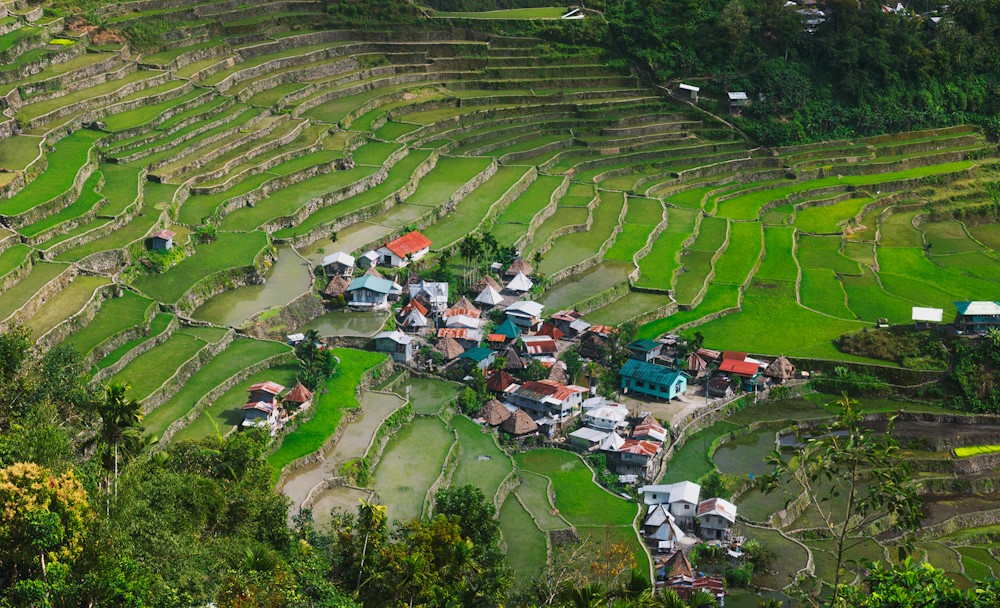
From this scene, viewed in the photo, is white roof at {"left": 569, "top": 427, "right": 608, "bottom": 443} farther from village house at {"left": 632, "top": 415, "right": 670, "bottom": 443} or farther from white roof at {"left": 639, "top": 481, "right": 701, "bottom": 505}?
white roof at {"left": 639, "top": 481, "right": 701, "bottom": 505}

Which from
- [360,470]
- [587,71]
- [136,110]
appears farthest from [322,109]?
[360,470]

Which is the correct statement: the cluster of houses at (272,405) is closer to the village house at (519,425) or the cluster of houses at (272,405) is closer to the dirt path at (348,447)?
the dirt path at (348,447)

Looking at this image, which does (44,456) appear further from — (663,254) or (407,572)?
(663,254)

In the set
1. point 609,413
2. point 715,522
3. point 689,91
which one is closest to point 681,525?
point 715,522

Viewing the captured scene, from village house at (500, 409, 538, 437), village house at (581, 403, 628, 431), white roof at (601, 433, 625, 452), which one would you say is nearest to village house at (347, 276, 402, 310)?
village house at (500, 409, 538, 437)

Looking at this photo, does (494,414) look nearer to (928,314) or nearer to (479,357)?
(479,357)

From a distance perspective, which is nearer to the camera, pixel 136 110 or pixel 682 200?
pixel 136 110

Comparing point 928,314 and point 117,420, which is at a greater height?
point 117,420
